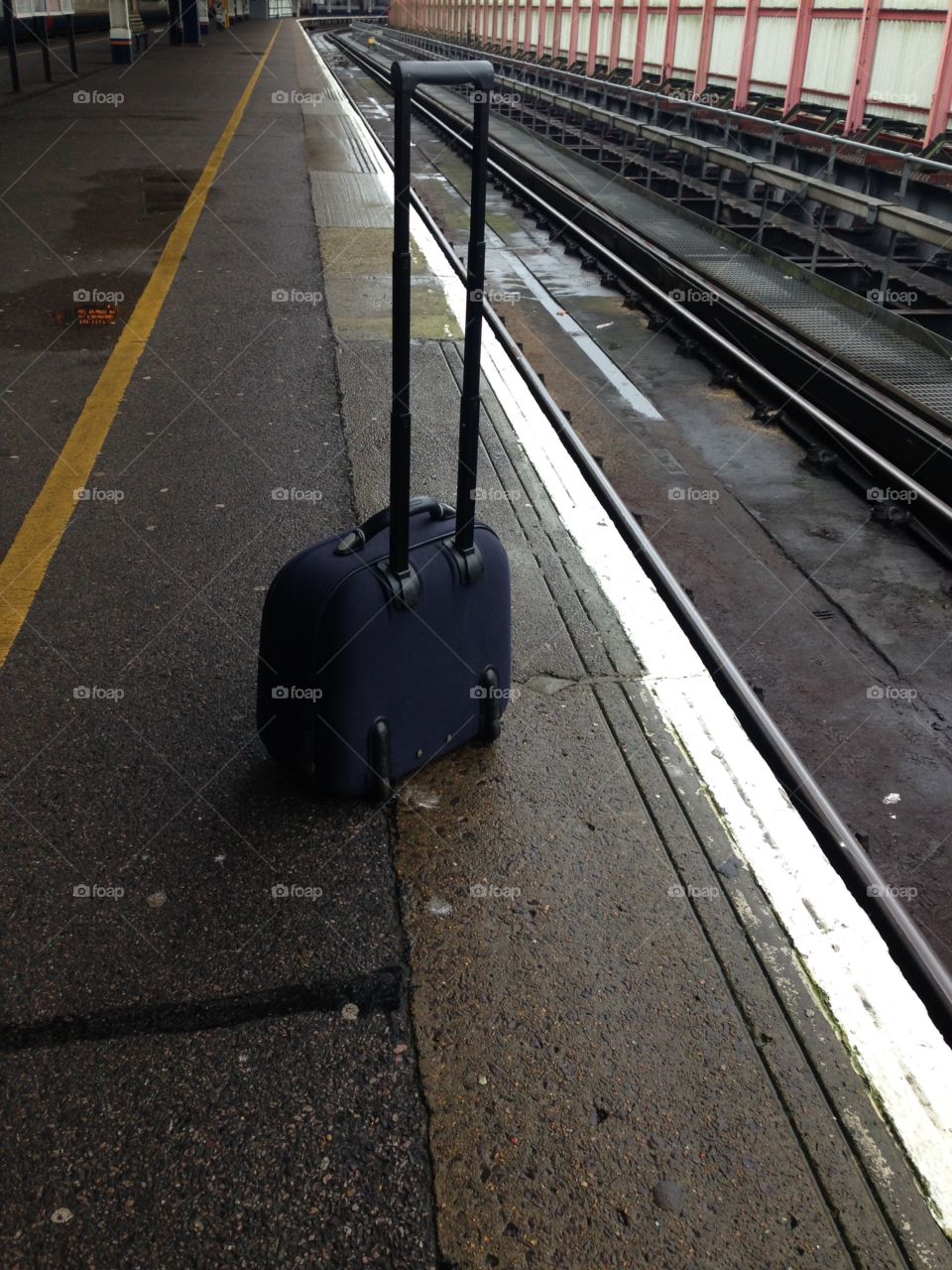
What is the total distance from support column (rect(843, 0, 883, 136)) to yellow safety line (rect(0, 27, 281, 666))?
11.5 meters

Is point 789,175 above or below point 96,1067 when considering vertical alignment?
above

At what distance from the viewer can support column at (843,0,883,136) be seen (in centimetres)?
1472

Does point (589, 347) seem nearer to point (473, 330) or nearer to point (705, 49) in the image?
point (473, 330)

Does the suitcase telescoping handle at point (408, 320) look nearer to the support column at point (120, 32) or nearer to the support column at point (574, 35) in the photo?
the support column at point (120, 32)

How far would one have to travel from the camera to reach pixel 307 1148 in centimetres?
179

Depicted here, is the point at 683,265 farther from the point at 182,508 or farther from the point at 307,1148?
the point at 307,1148

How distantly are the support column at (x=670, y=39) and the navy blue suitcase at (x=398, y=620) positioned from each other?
2431cm

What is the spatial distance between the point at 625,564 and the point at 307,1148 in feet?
8.15

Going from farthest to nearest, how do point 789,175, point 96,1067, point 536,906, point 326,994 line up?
point 789,175 → point 536,906 → point 326,994 → point 96,1067

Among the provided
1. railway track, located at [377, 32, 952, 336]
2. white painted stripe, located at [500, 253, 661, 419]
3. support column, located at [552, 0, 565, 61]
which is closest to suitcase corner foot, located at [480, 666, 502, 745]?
white painted stripe, located at [500, 253, 661, 419]

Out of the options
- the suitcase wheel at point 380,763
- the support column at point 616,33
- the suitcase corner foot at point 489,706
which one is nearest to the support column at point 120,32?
the support column at point 616,33

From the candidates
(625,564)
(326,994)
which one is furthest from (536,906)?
(625,564)

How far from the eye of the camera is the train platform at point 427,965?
1717 millimetres

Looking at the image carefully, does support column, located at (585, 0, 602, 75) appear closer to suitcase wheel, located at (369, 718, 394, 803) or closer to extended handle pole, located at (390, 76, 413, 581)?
extended handle pole, located at (390, 76, 413, 581)
